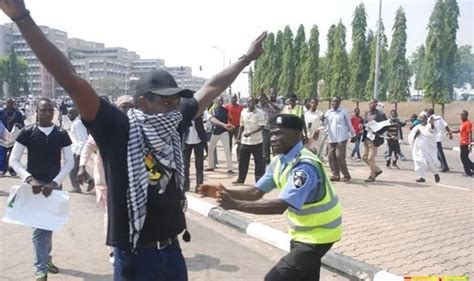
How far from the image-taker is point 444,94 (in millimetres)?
31172

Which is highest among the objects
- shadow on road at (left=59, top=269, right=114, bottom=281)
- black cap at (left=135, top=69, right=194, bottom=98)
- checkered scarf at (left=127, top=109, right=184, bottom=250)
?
black cap at (left=135, top=69, right=194, bottom=98)

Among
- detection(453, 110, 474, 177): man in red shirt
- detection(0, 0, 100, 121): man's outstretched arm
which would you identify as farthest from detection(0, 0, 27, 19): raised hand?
detection(453, 110, 474, 177): man in red shirt

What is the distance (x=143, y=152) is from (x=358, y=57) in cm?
4073

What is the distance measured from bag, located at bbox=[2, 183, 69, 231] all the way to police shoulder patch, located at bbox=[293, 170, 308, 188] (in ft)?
8.03

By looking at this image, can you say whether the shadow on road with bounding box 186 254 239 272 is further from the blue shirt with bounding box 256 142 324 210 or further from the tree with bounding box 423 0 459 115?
the tree with bounding box 423 0 459 115

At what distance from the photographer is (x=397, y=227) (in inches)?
251

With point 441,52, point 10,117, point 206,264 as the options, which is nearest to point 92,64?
point 441,52

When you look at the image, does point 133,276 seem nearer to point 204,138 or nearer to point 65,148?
point 65,148

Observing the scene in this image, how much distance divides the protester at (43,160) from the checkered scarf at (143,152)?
2419 mm

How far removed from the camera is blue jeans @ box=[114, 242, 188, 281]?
2.32 meters

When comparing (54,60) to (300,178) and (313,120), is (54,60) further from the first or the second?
(313,120)

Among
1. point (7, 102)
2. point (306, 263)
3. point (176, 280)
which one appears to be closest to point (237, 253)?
point (306, 263)

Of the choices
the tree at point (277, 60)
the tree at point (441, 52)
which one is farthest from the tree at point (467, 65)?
the tree at point (441, 52)

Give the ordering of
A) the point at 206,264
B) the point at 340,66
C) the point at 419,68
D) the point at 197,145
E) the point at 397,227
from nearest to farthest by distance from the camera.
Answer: the point at 206,264 → the point at 397,227 → the point at 197,145 → the point at 340,66 → the point at 419,68
